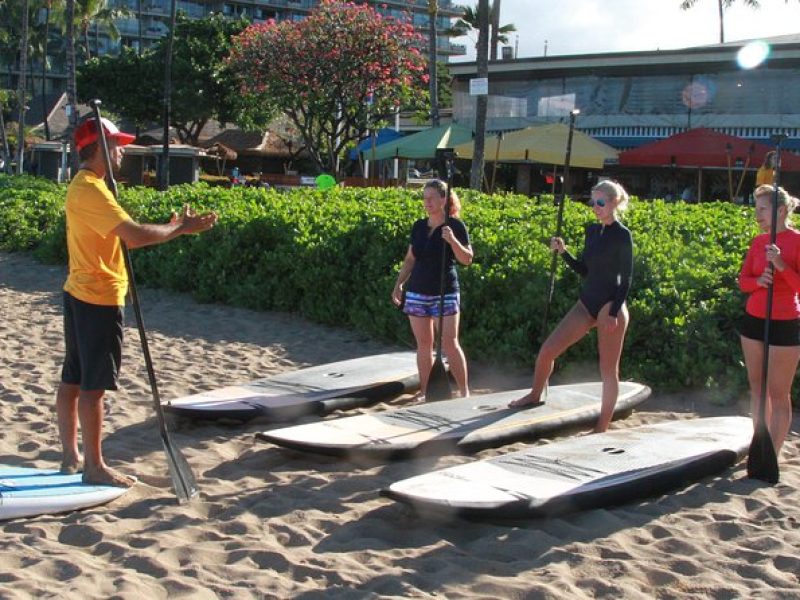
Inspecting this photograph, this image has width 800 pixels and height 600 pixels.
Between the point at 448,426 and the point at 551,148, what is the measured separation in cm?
1221

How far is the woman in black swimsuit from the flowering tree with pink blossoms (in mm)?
22176

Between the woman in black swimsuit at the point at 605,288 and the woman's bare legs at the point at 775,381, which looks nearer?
the woman's bare legs at the point at 775,381

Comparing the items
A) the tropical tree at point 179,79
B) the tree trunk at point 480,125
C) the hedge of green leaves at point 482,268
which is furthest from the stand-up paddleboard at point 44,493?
the tropical tree at point 179,79

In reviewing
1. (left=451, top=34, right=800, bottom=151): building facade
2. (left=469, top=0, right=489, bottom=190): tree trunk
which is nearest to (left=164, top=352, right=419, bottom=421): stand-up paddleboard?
(left=469, top=0, right=489, bottom=190): tree trunk

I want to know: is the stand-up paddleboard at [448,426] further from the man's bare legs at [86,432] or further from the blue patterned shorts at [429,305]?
the man's bare legs at [86,432]

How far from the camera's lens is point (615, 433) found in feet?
19.1

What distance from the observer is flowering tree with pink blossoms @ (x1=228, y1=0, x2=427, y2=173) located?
2698 centimetres

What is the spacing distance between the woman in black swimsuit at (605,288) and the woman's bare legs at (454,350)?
0.91 m

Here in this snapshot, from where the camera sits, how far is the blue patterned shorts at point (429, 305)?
22.1ft

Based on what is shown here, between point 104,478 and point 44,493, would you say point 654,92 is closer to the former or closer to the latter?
point 104,478

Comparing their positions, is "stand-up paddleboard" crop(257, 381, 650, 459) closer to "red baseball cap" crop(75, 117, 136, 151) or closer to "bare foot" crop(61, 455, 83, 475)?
"bare foot" crop(61, 455, 83, 475)

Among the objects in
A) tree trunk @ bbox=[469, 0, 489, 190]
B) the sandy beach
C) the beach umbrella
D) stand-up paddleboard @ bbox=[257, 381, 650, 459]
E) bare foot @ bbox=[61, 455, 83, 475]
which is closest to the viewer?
the sandy beach

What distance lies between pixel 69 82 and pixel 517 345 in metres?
22.2

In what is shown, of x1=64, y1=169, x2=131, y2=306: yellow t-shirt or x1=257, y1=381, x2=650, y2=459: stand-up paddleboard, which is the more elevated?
x1=64, y1=169, x2=131, y2=306: yellow t-shirt
